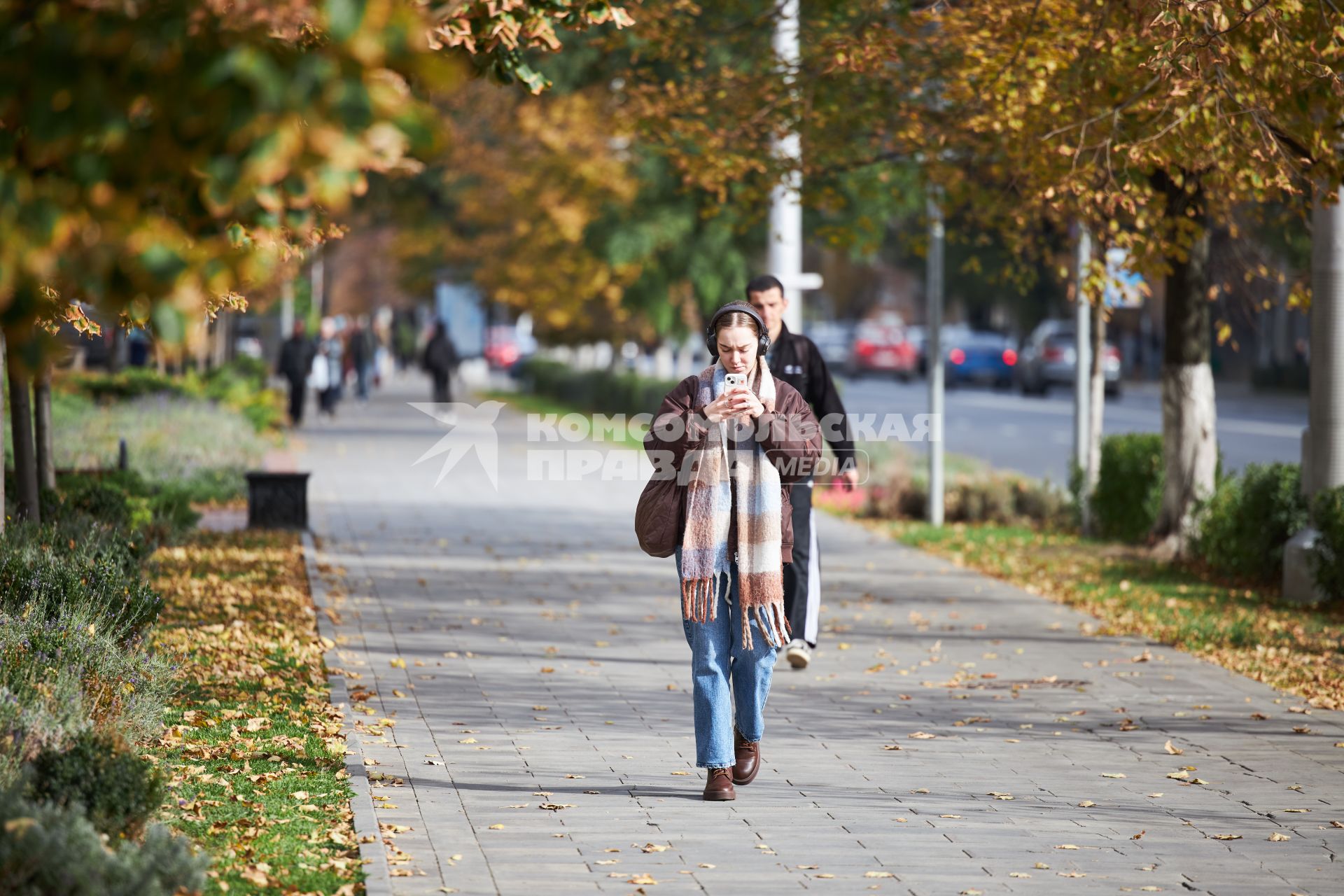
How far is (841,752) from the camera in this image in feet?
23.2

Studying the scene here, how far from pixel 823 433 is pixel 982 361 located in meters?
44.8

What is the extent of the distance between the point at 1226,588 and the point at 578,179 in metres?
21.3

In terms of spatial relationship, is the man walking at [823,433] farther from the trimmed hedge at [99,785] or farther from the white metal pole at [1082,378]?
the white metal pole at [1082,378]

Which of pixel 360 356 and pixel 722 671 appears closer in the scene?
pixel 722 671

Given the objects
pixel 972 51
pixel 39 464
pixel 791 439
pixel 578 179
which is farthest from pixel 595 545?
pixel 578 179

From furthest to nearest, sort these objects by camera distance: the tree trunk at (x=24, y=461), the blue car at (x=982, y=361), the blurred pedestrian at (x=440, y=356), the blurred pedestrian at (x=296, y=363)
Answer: the blue car at (x=982, y=361) → the blurred pedestrian at (x=440, y=356) → the blurred pedestrian at (x=296, y=363) → the tree trunk at (x=24, y=461)

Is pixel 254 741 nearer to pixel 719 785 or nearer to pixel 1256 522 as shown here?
pixel 719 785

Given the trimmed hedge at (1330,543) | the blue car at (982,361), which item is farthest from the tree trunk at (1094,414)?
the blue car at (982,361)

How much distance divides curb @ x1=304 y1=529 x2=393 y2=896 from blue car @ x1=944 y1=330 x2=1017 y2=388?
142ft

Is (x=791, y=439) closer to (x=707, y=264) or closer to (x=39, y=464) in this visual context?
(x=39, y=464)

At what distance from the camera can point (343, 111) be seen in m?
2.91

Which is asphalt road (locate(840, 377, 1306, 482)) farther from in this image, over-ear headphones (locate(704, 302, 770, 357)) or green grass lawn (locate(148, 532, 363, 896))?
over-ear headphones (locate(704, 302, 770, 357))

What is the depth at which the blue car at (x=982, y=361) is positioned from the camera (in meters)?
51.7

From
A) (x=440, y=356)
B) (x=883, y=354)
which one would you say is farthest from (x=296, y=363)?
(x=883, y=354)
